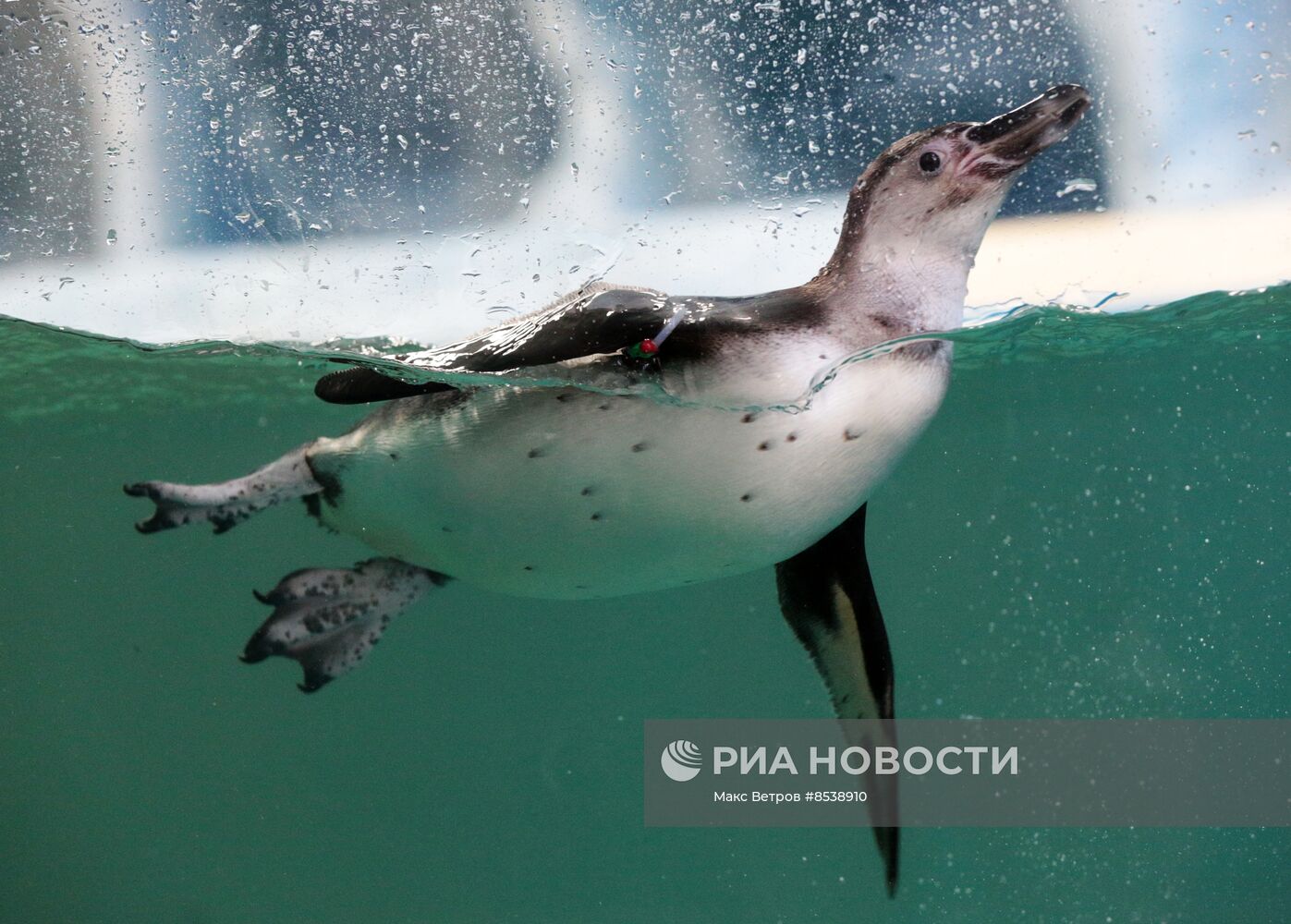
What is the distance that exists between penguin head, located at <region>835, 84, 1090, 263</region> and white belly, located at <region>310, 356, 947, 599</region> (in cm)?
35

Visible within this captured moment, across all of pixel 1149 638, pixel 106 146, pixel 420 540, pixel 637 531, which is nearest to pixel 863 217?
pixel 637 531

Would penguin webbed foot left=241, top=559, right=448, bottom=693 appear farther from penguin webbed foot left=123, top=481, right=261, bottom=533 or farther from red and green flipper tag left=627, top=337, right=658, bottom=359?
red and green flipper tag left=627, top=337, right=658, bottom=359

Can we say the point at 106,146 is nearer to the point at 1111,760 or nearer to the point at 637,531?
the point at 637,531

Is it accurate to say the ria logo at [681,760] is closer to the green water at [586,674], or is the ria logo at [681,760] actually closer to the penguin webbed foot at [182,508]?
the green water at [586,674]

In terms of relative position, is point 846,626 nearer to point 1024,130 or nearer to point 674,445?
point 674,445

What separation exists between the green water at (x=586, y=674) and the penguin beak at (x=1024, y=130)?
5.80 metres

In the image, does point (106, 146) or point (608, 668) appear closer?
point (106, 146)

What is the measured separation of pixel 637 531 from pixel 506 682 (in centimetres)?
1333

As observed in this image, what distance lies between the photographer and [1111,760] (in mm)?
11906

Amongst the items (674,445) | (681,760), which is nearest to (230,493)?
(674,445)

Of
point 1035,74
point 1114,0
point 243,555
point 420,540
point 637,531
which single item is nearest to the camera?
point 1114,0

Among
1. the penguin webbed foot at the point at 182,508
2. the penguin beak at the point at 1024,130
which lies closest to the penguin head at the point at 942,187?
the penguin beak at the point at 1024,130

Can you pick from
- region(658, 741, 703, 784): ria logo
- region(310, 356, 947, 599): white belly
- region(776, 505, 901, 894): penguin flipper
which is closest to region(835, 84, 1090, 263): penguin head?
region(310, 356, 947, 599): white belly

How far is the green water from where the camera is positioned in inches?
424
